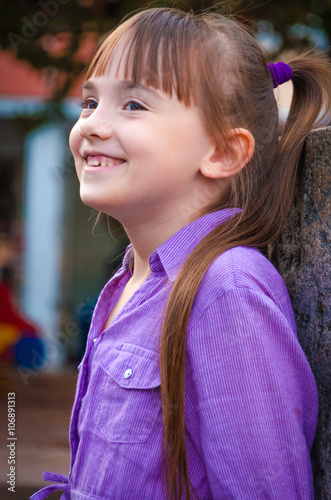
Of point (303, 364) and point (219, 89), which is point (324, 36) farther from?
point (303, 364)

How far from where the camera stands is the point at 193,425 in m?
1.32

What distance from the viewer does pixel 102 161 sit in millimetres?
1502

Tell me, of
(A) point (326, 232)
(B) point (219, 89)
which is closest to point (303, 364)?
(A) point (326, 232)

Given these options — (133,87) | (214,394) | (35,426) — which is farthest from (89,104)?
(35,426)

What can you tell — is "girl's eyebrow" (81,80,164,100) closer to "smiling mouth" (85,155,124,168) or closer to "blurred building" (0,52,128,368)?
"smiling mouth" (85,155,124,168)

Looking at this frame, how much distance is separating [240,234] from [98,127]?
0.39 metres

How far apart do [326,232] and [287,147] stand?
0.84 feet

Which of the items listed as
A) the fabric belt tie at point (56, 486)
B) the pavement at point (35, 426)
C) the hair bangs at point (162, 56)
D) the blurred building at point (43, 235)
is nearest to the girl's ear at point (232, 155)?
the hair bangs at point (162, 56)

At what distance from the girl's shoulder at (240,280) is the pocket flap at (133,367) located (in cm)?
15

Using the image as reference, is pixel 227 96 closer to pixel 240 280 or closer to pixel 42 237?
pixel 240 280

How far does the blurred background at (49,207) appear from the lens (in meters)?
4.56

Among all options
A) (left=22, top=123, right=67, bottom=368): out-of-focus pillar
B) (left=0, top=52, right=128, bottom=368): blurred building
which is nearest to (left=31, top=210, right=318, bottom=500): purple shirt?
(left=0, top=52, right=128, bottom=368): blurred building

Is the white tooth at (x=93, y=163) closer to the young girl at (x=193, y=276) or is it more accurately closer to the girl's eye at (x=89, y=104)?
the young girl at (x=193, y=276)

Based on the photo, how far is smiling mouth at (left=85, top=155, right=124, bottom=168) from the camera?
148 cm
